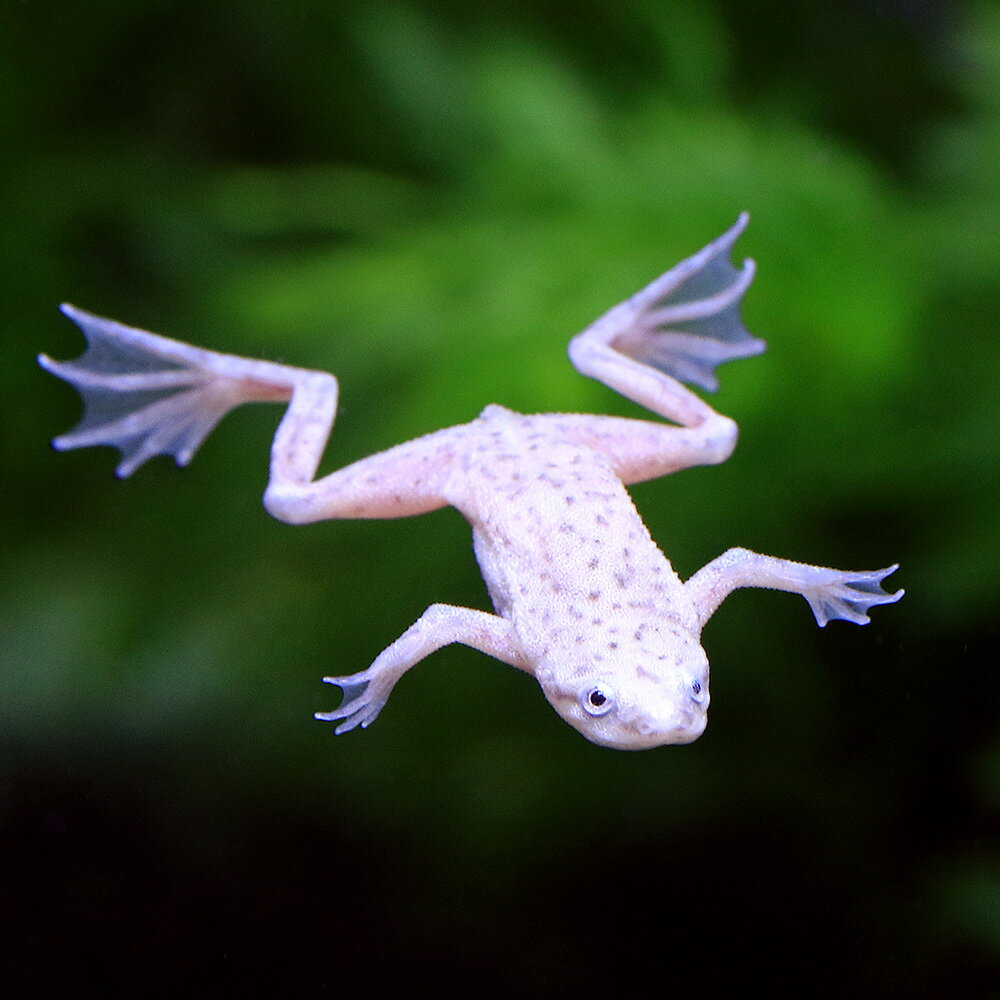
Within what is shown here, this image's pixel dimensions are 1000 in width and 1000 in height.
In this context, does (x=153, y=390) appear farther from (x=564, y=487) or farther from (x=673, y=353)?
(x=673, y=353)

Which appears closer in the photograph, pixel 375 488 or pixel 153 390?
pixel 375 488

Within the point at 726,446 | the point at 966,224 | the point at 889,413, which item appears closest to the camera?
the point at 726,446

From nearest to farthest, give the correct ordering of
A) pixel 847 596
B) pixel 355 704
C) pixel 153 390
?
pixel 355 704 < pixel 847 596 < pixel 153 390

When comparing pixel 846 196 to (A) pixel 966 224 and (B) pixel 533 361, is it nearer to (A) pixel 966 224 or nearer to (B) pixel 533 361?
(A) pixel 966 224

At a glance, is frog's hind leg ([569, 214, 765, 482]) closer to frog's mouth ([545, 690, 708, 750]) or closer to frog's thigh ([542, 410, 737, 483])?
frog's thigh ([542, 410, 737, 483])

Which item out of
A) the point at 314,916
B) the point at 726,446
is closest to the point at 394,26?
the point at 726,446

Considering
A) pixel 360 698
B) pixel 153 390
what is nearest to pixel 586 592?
pixel 360 698

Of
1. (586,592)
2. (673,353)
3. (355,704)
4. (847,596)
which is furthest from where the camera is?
(673,353)
